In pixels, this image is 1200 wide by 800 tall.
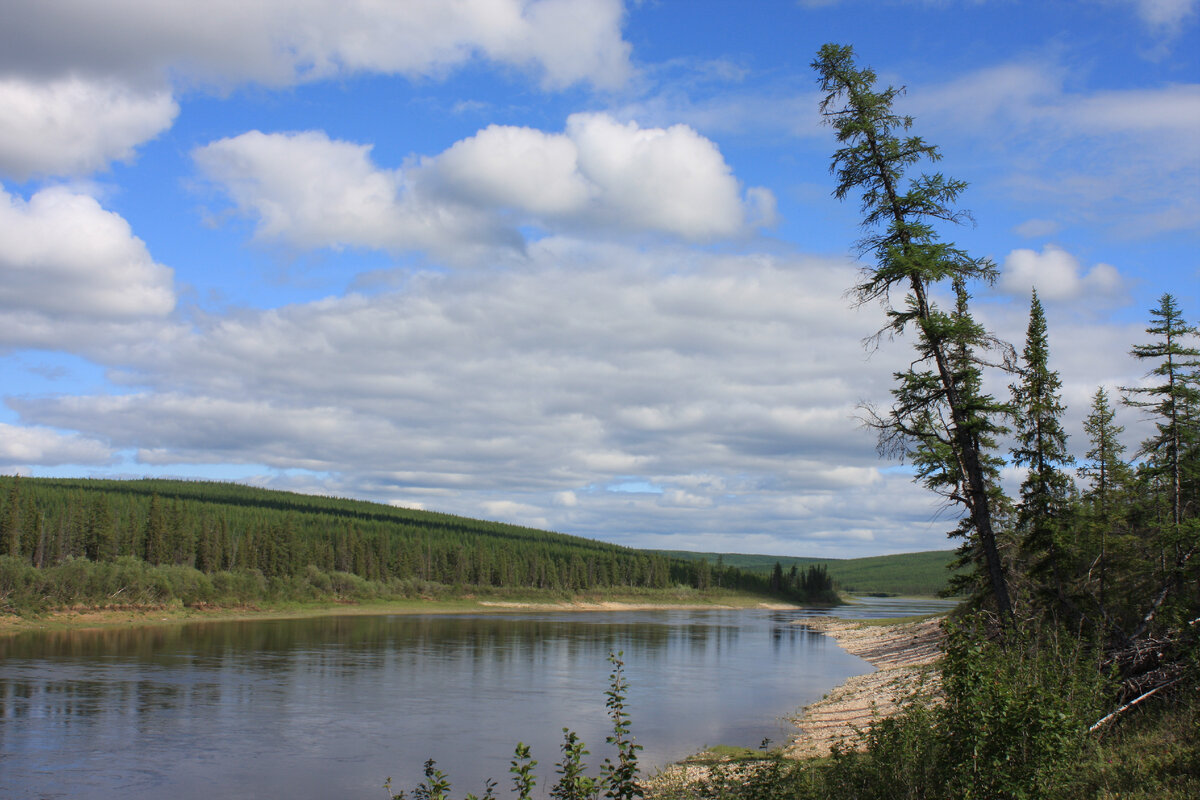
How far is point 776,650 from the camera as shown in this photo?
7925 cm

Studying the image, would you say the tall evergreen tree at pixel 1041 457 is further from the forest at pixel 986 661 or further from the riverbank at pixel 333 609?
the riverbank at pixel 333 609

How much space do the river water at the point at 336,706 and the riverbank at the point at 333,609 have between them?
20.8ft

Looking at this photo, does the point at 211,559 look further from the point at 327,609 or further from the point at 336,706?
the point at 336,706

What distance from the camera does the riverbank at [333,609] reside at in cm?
8056

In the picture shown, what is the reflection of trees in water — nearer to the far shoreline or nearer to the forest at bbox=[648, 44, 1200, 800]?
the far shoreline

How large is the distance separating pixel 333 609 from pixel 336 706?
83366 millimetres

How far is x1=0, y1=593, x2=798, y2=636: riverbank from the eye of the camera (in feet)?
264

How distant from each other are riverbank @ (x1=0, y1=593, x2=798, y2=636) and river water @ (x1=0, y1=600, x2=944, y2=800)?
6.35m

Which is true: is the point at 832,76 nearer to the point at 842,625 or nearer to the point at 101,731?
the point at 101,731

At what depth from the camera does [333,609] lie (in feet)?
392

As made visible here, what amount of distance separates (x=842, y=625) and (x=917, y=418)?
4186 inches

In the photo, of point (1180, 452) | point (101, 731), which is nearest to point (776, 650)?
point (1180, 452)

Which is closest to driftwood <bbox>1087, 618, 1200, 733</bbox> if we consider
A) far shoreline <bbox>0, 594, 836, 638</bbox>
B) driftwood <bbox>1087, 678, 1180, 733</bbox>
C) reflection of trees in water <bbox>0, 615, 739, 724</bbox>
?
driftwood <bbox>1087, 678, 1180, 733</bbox>

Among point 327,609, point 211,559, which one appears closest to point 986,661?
point 327,609
